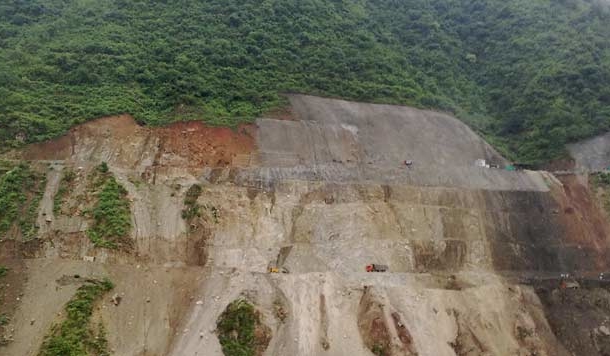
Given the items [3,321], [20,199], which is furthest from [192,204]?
[3,321]

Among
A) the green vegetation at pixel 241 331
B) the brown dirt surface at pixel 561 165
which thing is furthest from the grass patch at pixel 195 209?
the brown dirt surface at pixel 561 165

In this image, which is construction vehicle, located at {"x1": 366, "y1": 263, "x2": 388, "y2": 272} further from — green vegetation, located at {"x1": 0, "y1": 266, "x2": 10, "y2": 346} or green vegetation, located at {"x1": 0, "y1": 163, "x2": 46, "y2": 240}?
green vegetation, located at {"x1": 0, "y1": 266, "x2": 10, "y2": 346}

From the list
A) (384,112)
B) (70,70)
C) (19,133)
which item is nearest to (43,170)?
(19,133)

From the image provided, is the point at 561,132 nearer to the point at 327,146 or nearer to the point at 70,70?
the point at 327,146

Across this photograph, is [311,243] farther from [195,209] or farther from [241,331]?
[241,331]

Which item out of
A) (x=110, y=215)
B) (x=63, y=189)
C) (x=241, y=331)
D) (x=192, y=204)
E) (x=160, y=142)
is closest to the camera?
(x=241, y=331)

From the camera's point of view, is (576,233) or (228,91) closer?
(576,233)
